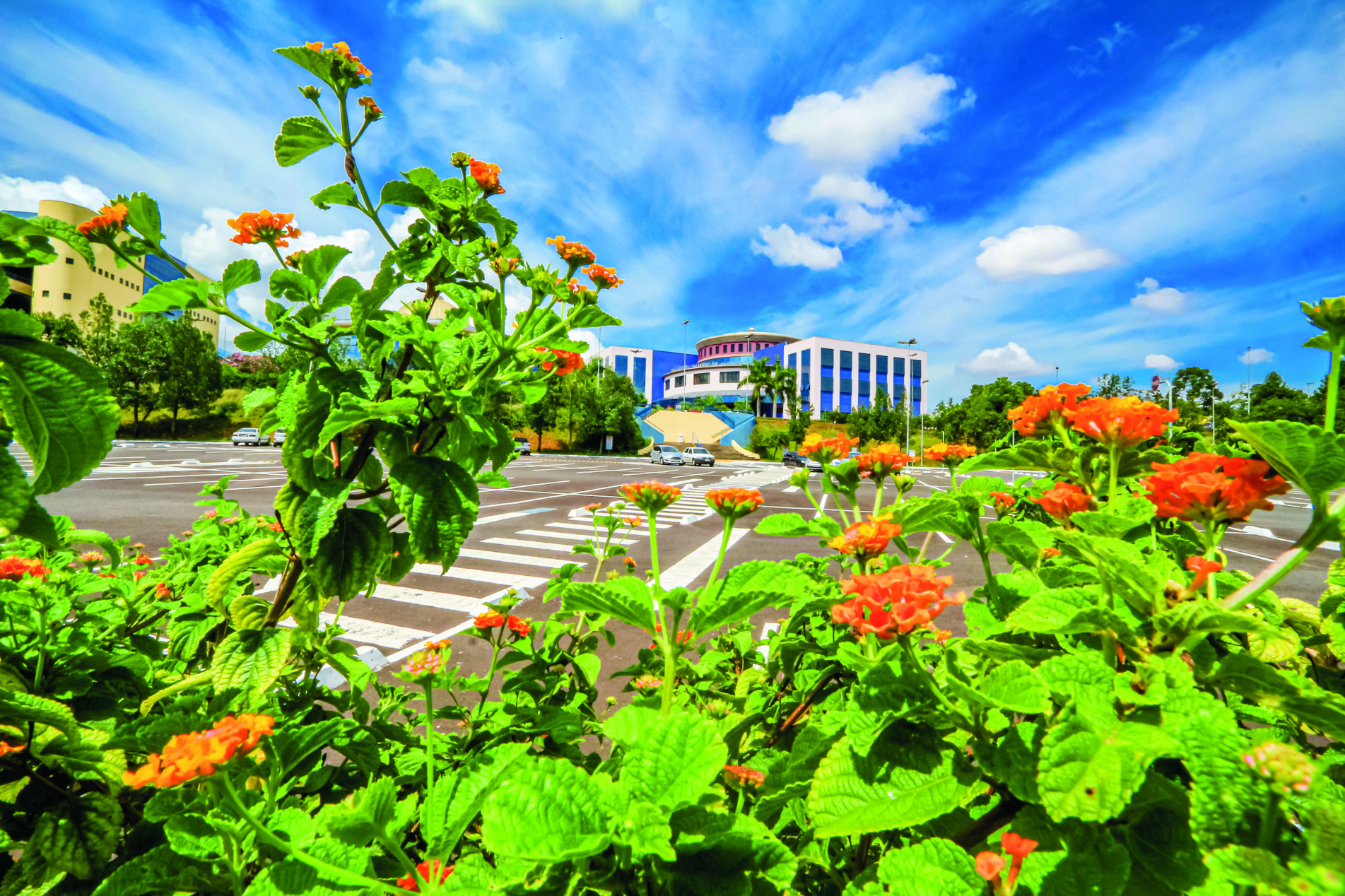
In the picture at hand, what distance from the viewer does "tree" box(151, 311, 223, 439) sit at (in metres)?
34.7

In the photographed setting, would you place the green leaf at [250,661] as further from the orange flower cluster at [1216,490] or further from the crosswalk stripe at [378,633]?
the crosswalk stripe at [378,633]

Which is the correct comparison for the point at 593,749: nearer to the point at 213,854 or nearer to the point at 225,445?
the point at 213,854

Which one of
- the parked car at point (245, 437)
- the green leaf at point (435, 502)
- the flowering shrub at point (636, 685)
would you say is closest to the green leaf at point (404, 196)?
the flowering shrub at point (636, 685)

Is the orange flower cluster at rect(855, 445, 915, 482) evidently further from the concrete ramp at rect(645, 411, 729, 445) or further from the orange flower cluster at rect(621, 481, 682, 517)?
the concrete ramp at rect(645, 411, 729, 445)

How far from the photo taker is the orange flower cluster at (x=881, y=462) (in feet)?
5.13

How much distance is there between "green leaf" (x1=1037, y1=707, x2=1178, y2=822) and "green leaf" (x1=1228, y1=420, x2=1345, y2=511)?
0.36m

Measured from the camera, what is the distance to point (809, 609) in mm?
1145

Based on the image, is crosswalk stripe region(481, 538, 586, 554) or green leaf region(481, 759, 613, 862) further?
crosswalk stripe region(481, 538, 586, 554)

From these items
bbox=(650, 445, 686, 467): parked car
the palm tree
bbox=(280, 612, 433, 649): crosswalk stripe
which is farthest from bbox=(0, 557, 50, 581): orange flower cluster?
the palm tree

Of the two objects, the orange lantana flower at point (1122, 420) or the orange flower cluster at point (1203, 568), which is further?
the orange lantana flower at point (1122, 420)

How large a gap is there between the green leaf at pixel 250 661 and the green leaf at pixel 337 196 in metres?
0.94

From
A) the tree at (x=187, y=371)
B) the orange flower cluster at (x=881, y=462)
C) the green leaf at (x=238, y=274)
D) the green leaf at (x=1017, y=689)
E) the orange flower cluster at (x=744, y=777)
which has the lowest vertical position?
the orange flower cluster at (x=744, y=777)

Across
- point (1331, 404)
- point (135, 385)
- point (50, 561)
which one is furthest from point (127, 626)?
point (135, 385)

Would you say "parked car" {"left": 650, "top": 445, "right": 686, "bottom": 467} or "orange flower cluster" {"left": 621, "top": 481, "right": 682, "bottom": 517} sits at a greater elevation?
"orange flower cluster" {"left": 621, "top": 481, "right": 682, "bottom": 517}
